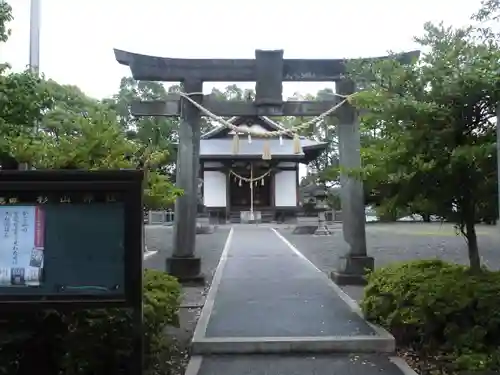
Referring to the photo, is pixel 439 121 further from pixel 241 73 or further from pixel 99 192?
pixel 241 73

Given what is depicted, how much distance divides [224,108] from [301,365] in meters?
6.86

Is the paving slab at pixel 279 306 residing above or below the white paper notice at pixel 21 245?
below

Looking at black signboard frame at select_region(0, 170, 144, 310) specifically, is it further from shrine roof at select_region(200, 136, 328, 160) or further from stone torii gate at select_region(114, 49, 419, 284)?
shrine roof at select_region(200, 136, 328, 160)

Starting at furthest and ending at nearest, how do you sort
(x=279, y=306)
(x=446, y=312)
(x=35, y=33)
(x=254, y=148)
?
1. (x=254, y=148)
2. (x=35, y=33)
3. (x=279, y=306)
4. (x=446, y=312)

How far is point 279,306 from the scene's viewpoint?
7.80m

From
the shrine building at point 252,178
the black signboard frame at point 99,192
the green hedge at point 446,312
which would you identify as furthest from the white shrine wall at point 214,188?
the black signboard frame at point 99,192

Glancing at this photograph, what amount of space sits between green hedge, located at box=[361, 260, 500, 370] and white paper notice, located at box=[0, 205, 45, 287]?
3730mm

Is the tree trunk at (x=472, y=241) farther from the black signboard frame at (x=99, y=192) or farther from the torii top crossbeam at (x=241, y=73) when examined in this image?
the torii top crossbeam at (x=241, y=73)

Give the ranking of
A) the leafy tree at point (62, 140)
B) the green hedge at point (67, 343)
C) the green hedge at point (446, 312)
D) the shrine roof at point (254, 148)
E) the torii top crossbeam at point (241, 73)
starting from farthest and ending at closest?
the shrine roof at point (254, 148) < the torii top crossbeam at point (241, 73) < the leafy tree at point (62, 140) < the green hedge at point (446, 312) < the green hedge at point (67, 343)

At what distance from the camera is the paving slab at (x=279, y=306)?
6223 mm

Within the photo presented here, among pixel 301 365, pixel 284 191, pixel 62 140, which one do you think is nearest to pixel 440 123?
pixel 301 365

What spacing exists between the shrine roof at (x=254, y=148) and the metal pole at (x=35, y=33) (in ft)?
79.0

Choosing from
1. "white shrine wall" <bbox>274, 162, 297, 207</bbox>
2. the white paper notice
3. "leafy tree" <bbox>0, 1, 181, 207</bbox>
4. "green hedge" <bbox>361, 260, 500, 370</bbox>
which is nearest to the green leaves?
"green hedge" <bbox>361, 260, 500, 370</bbox>

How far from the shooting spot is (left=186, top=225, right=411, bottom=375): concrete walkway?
206 inches
